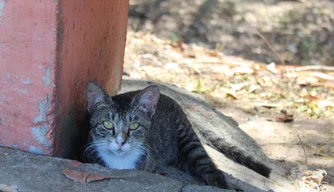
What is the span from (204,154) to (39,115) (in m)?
1.61

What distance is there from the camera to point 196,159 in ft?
16.1

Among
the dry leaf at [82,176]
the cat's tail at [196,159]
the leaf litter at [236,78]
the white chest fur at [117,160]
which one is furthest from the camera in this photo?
the leaf litter at [236,78]

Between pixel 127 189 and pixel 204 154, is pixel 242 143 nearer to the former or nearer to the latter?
pixel 204 154

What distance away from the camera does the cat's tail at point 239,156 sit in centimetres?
508

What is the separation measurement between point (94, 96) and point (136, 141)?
19.0 inches

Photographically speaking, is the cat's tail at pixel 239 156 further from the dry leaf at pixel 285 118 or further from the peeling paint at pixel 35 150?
the peeling paint at pixel 35 150

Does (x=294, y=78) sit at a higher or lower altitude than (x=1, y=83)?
lower

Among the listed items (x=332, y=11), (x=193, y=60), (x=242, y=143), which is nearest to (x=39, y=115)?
(x=242, y=143)

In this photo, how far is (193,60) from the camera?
8.59 meters

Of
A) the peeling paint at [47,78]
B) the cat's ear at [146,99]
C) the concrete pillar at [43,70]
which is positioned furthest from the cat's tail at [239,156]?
the peeling paint at [47,78]

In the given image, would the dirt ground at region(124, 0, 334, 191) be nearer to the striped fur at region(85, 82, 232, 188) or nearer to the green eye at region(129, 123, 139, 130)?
the striped fur at region(85, 82, 232, 188)

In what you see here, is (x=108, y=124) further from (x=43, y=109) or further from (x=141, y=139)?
(x=43, y=109)

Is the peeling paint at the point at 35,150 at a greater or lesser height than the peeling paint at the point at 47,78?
lesser

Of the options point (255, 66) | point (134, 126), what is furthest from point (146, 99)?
point (255, 66)
